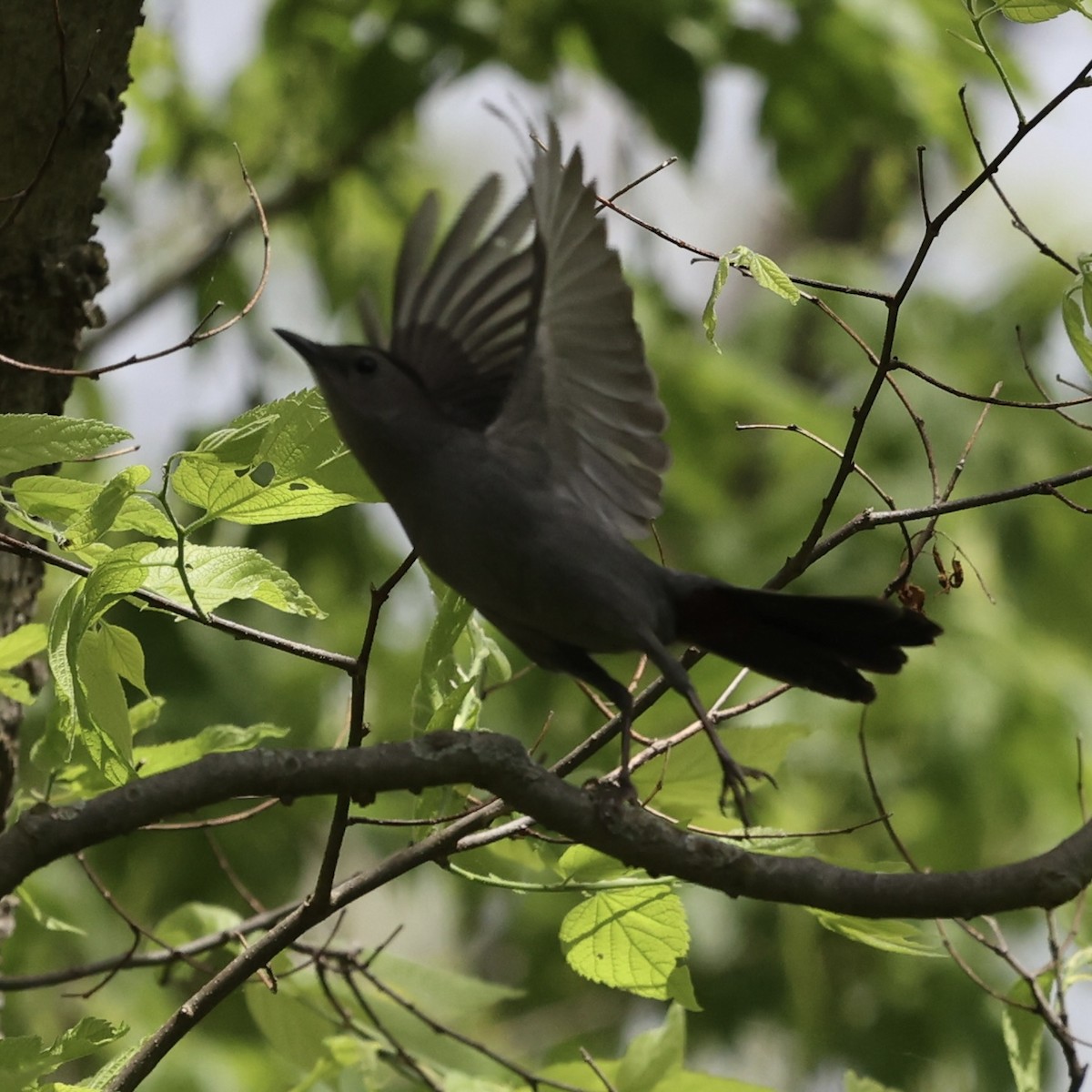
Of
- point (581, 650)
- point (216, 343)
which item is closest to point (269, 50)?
point (216, 343)

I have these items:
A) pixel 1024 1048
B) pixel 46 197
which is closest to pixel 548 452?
pixel 46 197

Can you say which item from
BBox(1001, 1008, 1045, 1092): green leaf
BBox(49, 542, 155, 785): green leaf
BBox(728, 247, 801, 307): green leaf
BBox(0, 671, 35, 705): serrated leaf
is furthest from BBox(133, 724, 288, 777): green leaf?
BBox(1001, 1008, 1045, 1092): green leaf

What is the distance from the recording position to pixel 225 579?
1.98m

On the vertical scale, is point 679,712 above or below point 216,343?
below

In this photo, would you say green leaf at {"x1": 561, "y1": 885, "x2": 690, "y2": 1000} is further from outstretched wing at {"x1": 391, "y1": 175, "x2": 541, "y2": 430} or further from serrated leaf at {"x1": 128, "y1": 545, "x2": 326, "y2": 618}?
outstretched wing at {"x1": 391, "y1": 175, "x2": 541, "y2": 430}

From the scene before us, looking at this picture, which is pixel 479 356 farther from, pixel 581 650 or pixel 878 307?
pixel 878 307

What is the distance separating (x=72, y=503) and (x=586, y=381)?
2.48ft

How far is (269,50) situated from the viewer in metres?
5.43

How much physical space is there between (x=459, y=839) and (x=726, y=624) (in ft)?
1.71

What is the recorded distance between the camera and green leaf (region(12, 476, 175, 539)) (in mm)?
1882

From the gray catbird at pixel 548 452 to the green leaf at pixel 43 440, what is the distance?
0.30m

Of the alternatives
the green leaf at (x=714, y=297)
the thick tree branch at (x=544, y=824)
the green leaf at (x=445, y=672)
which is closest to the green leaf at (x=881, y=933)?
the thick tree branch at (x=544, y=824)

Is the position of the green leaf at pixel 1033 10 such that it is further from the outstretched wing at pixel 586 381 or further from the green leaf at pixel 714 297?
the outstretched wing at pixel 586 381

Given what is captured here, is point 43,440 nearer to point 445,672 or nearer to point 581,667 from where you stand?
point 445,672
